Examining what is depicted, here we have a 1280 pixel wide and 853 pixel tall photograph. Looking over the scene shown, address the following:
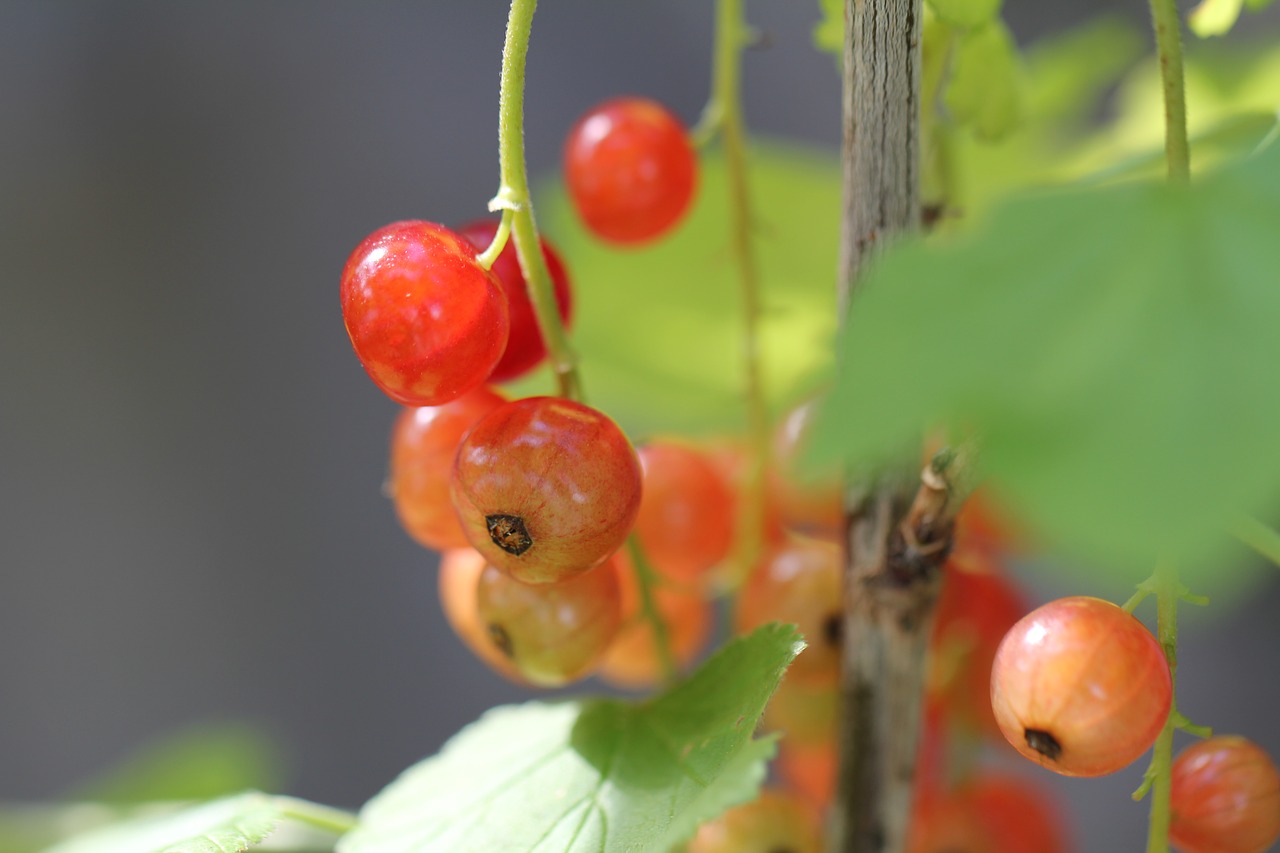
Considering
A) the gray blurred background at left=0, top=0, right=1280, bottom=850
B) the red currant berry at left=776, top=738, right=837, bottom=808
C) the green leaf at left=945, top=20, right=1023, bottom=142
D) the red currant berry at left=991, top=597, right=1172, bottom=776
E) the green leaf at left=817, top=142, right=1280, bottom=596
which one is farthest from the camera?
the gray blurred background at left=0, top=0, right=1280, bottom=850

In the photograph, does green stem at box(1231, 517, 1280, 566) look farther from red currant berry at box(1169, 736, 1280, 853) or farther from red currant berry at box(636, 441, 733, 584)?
red currant berry at box(636, 441, 733, 584)

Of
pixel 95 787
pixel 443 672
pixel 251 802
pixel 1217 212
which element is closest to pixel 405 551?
pixel 443 672

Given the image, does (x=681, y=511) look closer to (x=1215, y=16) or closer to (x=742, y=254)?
(x=742, y=254)

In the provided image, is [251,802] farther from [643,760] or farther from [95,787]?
[95,787]

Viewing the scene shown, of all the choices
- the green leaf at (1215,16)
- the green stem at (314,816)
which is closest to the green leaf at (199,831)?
the green stem at (314,816)

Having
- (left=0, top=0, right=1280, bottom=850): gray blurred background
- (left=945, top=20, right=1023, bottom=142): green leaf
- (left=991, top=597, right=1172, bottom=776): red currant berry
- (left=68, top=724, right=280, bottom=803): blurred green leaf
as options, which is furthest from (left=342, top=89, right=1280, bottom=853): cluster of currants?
(left=0, top=0, right=1280, bottom=850): gray blurred background
